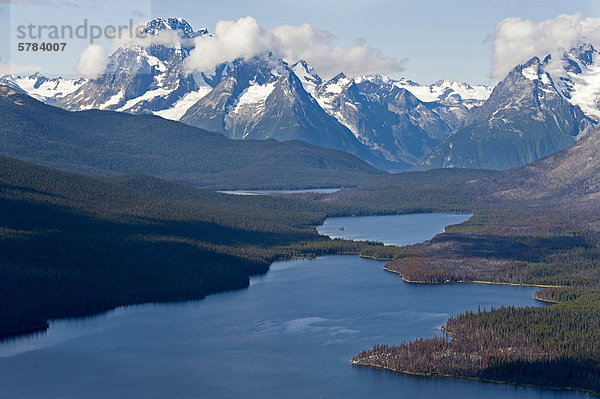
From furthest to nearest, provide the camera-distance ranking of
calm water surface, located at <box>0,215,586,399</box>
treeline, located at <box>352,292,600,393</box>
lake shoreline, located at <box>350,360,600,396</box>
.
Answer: treeline, located at <box>352,292,600,393</box> → calm water surface, located at <box>0,215,586,399</box> → lake shoreline, located at <box>350,360,600,396</box>

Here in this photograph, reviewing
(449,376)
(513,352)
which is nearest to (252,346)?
(449,376)

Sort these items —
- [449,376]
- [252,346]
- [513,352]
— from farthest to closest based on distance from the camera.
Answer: [252,346]
[513,352]
[449,376]

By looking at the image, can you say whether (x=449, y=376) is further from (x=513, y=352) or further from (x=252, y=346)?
(x=252, y=346)

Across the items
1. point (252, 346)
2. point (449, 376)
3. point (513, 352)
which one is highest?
point (252, 346)

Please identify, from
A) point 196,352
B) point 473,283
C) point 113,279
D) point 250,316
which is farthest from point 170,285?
point 473,283

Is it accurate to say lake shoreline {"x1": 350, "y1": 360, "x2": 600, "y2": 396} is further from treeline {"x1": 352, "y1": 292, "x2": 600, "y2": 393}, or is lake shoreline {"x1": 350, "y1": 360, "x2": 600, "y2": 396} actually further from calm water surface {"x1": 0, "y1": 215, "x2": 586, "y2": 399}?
calm water surface {"x1": 0, "y1": 215, "x2": 586, "y2": 399}

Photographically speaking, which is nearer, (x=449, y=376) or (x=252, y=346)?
(x=449, y=376)

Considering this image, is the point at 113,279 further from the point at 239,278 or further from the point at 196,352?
the point at 196,352

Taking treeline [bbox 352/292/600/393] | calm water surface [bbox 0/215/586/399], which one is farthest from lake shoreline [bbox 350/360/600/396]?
calm water surface [bbox 0/215/586/399]
